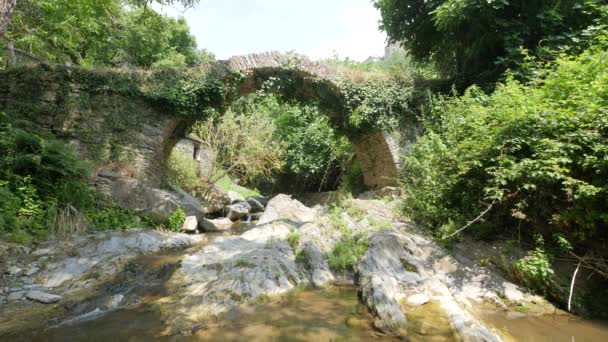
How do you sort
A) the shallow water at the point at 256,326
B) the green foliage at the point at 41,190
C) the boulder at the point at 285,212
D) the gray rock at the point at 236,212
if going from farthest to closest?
1. the gray rock at the point at 236,212
2. the boulder at the point at 285,212
3. the green foliage at the point at 41,190
4. the shallow water at the point at 256,326

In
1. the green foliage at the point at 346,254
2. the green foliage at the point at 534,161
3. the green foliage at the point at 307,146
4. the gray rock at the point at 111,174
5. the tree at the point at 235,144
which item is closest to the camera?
the green foliage at the point at 534,161

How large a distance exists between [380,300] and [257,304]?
1456 millimetres

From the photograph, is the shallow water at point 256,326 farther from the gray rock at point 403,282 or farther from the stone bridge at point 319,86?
the stone bridge at point 319,86

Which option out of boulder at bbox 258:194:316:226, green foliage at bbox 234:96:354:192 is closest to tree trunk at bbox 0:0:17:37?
boulder at bbox 258:194:316:226

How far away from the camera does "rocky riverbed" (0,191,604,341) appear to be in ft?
10.8

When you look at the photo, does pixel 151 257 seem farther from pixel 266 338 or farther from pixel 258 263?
pixel 266 338

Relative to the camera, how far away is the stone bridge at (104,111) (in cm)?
768

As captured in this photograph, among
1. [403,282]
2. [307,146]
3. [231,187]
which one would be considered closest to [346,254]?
[403,282]

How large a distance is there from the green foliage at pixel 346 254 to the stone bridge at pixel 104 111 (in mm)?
3418

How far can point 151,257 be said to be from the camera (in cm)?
536

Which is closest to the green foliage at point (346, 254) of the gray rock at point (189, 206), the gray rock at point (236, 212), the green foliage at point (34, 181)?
the green foliage at point (34, 181)

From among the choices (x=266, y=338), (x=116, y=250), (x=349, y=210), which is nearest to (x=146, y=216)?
(x=116, y=250)

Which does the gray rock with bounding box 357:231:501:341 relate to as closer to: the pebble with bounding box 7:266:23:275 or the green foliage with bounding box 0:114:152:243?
the pebble with bounding box 7:266:23:275

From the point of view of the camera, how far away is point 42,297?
3.70 metres
